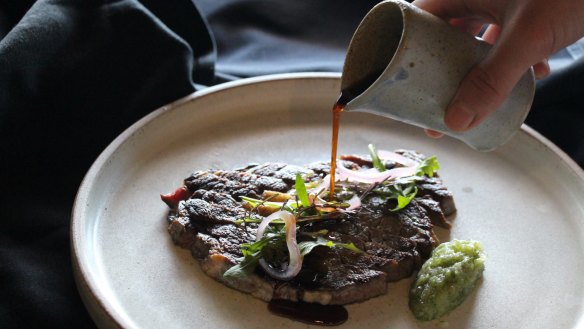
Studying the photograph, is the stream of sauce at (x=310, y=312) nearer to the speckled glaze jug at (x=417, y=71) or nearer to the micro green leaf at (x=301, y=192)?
the micro green leaf at (x=301, y=192)

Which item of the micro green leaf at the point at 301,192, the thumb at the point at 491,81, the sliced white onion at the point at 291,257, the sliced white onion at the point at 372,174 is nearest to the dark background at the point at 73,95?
the sliced white onion at the point at 291,257

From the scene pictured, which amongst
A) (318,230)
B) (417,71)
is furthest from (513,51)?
(318,230)

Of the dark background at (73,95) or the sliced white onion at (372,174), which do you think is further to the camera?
the sliced white onion at (372,174)

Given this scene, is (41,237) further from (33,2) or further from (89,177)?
(33,2)

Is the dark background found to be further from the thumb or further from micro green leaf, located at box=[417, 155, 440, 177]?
the thumb

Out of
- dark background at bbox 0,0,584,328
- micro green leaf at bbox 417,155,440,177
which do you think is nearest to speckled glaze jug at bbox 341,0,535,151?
micro green leaf at bbox 417,155,440,177

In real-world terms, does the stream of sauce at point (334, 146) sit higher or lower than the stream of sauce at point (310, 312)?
higher
